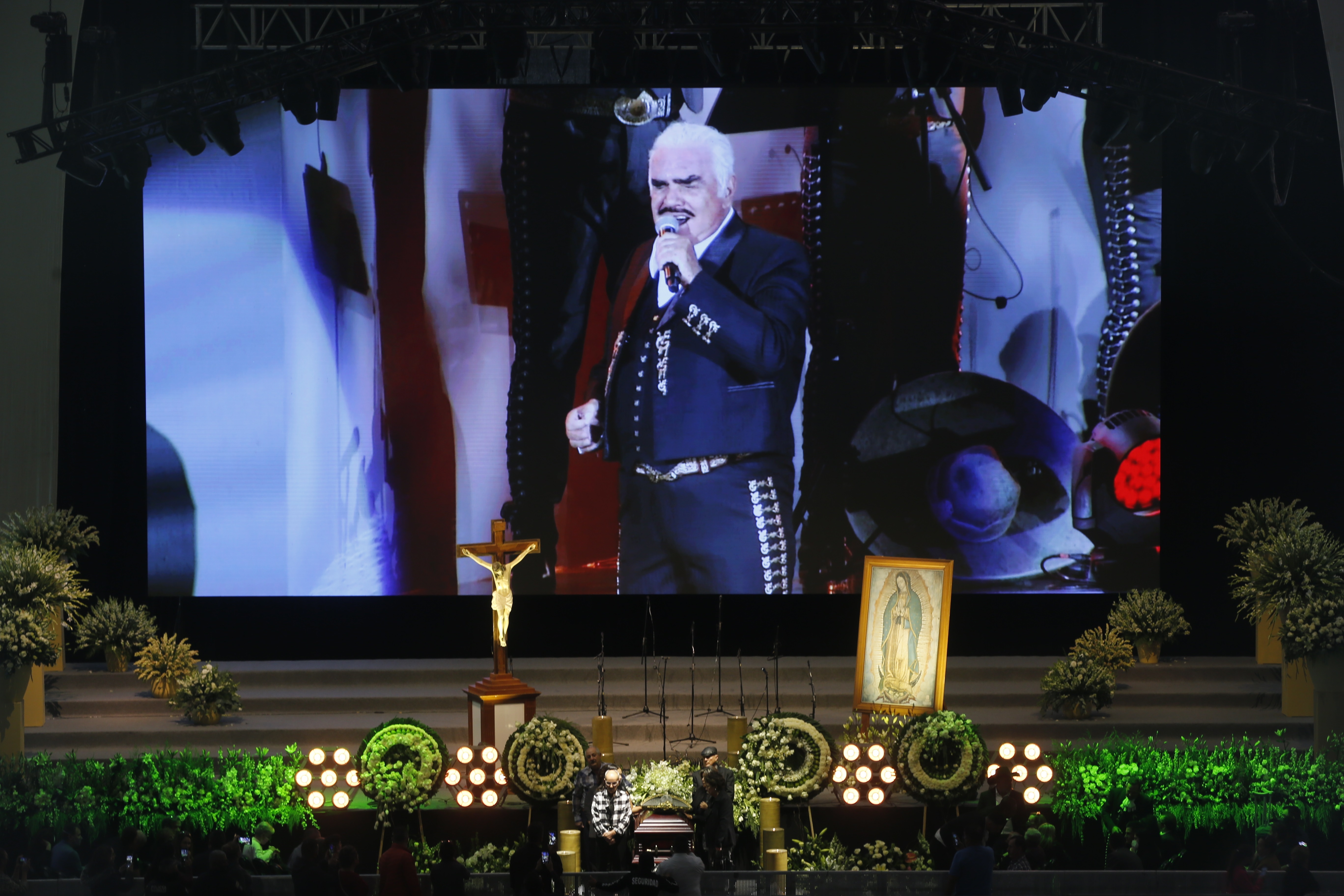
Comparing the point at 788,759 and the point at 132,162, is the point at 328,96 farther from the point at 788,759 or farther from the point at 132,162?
the point at 788,759

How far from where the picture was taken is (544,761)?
33.7 feet

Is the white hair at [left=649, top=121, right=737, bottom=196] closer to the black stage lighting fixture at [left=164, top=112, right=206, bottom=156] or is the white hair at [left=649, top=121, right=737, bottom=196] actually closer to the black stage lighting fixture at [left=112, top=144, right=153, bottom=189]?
the black stage lighting fixture at [left=164, top=112, right=206, bottom=156]

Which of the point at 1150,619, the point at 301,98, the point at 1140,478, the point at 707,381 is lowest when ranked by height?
the point at 1150,619

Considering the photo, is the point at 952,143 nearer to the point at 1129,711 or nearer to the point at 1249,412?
the point at 1249,412

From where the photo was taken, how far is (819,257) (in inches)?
567

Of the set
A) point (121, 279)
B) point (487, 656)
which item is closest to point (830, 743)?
point (487, 656)

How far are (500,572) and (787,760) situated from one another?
317 centimetres

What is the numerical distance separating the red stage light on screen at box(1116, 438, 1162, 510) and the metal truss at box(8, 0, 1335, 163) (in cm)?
328

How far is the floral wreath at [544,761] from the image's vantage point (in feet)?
33.4

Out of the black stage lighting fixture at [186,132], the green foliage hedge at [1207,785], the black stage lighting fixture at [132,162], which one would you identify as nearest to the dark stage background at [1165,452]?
the black stage lighting fixture at [132,162]

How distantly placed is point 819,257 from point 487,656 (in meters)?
5.50

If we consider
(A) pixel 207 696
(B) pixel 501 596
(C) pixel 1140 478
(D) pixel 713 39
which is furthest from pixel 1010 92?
(A) pixel 207 696

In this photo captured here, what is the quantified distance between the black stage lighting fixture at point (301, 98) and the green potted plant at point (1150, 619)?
30.6ft

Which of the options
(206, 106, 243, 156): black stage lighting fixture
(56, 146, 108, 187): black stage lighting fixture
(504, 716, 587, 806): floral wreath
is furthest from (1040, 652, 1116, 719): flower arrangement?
(56, 146, 108, 187): black stage lighting fixture
